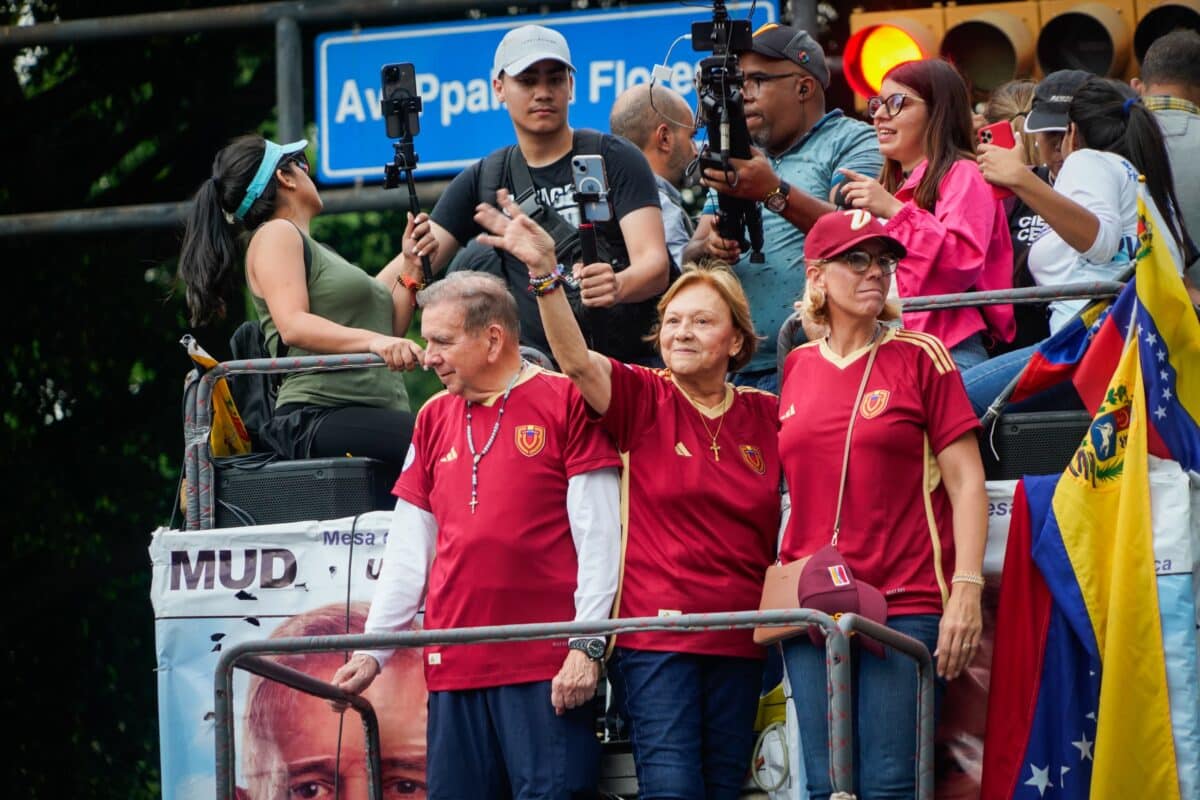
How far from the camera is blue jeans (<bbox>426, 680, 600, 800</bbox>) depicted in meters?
5.46

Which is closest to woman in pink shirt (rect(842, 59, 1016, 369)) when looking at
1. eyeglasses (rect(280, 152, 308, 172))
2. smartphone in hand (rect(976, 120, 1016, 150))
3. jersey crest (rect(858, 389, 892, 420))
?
smartphone in hand (rect(976, 120, 1016, 150))

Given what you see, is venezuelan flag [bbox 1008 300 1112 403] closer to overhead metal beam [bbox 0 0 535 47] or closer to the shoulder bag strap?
the shoulder bag strap

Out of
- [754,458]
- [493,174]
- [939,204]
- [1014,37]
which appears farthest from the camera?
[1014,37]

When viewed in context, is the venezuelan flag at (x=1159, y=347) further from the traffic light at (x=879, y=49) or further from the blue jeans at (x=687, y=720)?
the traffic light at (x=879, y=49)

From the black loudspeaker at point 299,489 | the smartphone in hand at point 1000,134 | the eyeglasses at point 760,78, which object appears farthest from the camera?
the eyeglasses at point 760,78

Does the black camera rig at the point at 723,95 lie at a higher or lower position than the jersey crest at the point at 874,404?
higher

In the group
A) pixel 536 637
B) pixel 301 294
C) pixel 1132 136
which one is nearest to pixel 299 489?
pixel 301 294

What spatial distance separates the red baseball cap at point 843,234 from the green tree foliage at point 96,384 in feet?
27.8

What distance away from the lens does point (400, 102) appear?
6730 millimetres

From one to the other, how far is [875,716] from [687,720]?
49cm

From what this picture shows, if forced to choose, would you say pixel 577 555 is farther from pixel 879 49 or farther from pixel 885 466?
pixel 879 49

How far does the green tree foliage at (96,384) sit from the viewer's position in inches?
534

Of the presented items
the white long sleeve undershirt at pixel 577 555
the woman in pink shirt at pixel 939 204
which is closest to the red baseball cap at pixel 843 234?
the woman in pink shirt at pixel 939 204

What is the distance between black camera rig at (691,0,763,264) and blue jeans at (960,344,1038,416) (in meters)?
0.95
